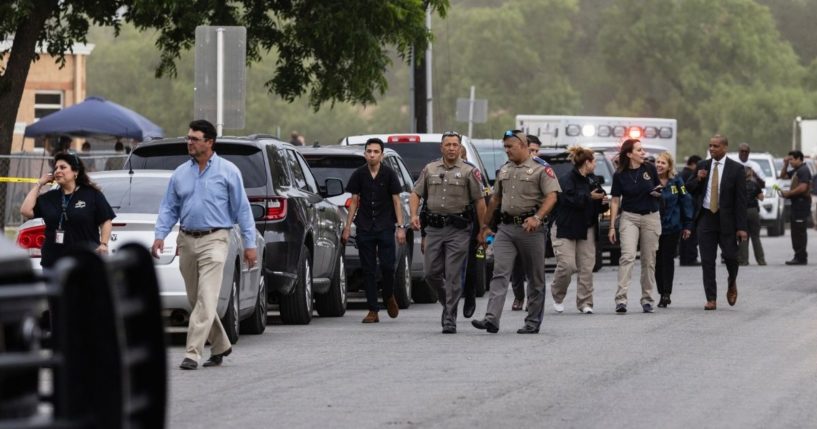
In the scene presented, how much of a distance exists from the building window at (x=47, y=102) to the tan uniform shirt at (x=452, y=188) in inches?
1679

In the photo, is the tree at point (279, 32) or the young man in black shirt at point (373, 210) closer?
the young man in black shirt at point (373, 210)

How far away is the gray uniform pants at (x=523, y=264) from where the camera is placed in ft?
52.0

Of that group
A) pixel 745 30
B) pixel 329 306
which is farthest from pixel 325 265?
pixel 745 30

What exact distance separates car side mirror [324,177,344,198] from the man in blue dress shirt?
4989 millimetres

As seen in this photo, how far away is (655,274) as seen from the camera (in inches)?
795

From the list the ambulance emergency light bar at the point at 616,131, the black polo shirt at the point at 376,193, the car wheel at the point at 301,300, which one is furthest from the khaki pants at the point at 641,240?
the ambulance emergency light bar at the point at 616,131

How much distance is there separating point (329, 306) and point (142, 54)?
331 ft

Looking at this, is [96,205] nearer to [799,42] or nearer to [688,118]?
[688,118]

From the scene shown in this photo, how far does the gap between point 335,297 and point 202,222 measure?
5.97 metres

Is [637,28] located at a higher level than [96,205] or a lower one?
higher

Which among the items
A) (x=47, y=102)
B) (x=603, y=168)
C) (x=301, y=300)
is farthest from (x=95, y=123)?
(x=47, y=102)

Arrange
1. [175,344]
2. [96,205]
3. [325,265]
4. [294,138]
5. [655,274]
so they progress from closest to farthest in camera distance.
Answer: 1. [96,205]
2. [175,344]
3. [325,265]
4. [655,274]
5. [294,138]

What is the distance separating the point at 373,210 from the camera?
58.4 feet

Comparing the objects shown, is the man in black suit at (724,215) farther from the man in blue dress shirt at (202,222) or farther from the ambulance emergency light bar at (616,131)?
the ambulance emergency light bar at (616,131)
